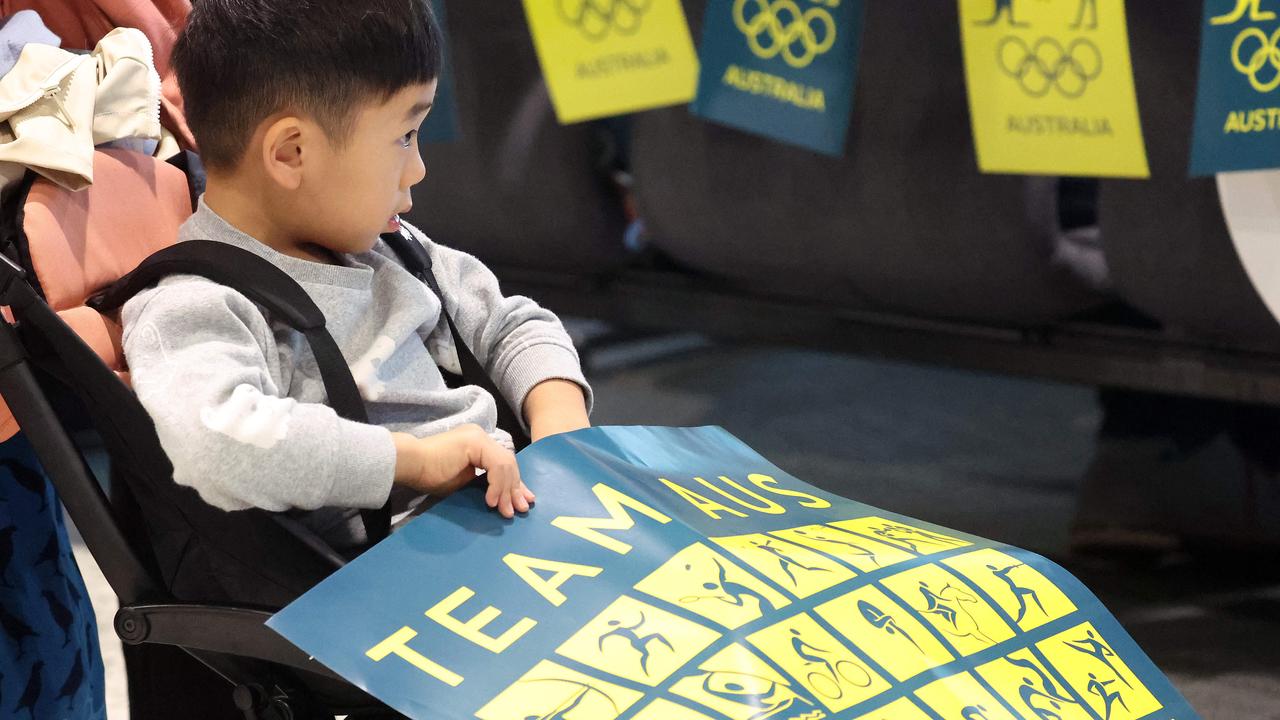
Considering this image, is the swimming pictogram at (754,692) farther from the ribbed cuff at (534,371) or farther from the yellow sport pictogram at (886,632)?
the ribbed cuff at (534,371)

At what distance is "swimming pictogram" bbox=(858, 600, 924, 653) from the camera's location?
912 millimetres

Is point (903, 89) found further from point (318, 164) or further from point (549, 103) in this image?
point (318, 164)

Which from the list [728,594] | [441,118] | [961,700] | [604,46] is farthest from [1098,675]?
[441,118]

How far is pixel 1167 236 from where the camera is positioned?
1.72m

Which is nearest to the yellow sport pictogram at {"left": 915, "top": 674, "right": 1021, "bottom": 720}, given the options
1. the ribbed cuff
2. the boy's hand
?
the boy's hand

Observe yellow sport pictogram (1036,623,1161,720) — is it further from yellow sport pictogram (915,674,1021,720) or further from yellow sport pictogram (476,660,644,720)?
yellow sport pictogram (476,660,644,720)

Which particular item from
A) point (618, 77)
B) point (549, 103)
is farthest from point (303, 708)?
point (549, 103)

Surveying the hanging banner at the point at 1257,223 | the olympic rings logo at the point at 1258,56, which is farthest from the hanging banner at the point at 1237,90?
the hanging banner at the point at 1257,223

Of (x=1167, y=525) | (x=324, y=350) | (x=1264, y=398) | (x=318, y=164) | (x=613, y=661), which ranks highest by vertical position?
(x=318, y=164)

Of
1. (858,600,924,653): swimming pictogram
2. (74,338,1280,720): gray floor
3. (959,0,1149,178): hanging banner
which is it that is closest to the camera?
(858,600,924,653): swimming pictogram

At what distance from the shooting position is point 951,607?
948 mm

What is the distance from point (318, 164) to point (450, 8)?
1.30 metres

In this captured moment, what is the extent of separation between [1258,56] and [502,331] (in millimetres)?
814

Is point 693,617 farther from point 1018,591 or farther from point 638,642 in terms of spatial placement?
point 1018,591
